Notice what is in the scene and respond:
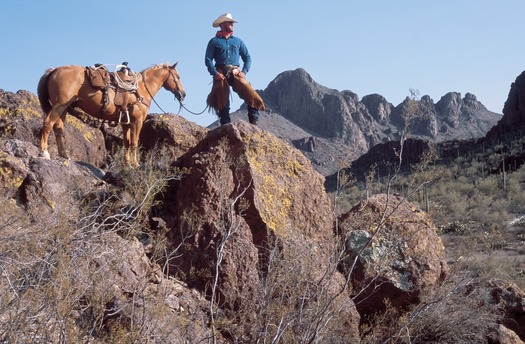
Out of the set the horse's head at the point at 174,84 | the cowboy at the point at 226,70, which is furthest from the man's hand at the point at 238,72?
the horse's head at the point at 174,84

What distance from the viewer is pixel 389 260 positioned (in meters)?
7.12

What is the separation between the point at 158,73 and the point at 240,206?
14.4 ft

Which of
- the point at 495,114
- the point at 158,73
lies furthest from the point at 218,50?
the point at 495,114

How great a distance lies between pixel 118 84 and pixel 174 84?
142 centimetres

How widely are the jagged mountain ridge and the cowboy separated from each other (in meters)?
59.5

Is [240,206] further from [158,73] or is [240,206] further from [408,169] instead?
[408,169]

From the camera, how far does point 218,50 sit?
920 centimetres

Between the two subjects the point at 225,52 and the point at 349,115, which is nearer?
the point at 225,52

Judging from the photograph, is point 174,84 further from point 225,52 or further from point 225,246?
point 225,246

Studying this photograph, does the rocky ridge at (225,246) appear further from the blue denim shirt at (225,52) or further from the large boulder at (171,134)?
the blue denim shirt at (225,52)

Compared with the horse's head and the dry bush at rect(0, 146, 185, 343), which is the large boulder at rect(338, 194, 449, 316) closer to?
the dry bush at rect(0, 146, 185, 343)

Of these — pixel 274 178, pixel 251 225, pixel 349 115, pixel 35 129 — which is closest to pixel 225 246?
pixel 251 225

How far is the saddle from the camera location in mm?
8742

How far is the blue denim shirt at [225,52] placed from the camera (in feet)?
30.1
